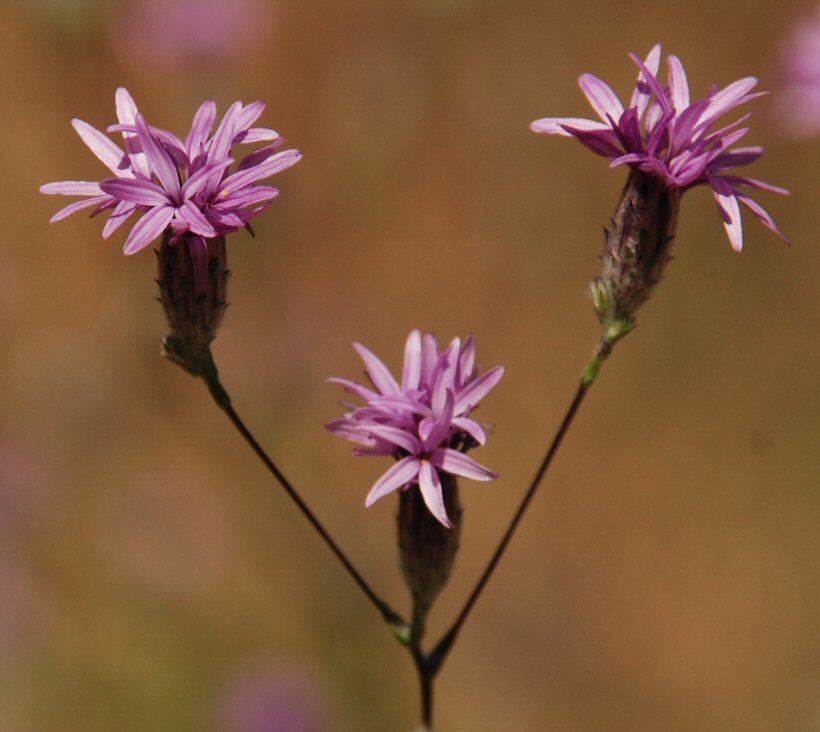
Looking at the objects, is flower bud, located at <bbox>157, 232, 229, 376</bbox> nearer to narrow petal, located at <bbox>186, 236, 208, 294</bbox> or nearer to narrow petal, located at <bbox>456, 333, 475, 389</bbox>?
narrow petal, located at <bbox>186, 236, 208, 294</bbox>

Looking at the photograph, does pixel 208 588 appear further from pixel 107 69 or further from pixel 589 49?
pixel 589 49

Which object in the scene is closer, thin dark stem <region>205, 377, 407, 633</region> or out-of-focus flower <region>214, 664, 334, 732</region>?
thin dark stem <region>205, 377, 407, 633</region>


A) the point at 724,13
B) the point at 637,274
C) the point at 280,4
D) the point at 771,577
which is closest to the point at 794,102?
the point at 637,274

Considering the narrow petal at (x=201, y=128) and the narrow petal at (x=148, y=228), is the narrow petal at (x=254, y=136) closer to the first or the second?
the narrow petal at (x=201, y=128)

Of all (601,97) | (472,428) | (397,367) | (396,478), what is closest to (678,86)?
(601,97)

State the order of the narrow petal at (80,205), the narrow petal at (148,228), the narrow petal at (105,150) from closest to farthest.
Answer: the narrow petal at (148,228) → the narrow petal at (80,205) → the narrow petal at (105,150)

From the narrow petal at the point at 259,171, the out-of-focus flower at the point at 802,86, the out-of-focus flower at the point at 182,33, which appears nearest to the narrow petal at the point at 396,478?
the narrow petal at the point at 259,171

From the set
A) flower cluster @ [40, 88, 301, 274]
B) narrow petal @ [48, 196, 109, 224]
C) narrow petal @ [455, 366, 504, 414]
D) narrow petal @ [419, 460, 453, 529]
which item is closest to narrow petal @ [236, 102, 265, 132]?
flower cluster @ [40, 88, 301, 274]

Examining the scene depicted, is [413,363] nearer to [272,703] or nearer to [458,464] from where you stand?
[458,464]
